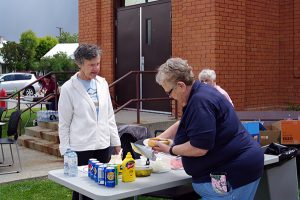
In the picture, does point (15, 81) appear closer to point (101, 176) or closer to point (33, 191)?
point (33, 191)

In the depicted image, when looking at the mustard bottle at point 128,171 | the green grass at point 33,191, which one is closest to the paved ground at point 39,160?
the green grass at point 33,191

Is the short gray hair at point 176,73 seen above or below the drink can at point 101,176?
above

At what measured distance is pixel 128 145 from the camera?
555 cm

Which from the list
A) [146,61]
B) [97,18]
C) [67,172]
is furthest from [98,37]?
[67,172]

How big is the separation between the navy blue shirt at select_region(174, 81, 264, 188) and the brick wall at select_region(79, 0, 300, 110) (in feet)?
16.7

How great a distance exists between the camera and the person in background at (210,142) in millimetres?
3016

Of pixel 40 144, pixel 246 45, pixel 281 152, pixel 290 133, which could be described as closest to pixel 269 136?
pixel 290 133

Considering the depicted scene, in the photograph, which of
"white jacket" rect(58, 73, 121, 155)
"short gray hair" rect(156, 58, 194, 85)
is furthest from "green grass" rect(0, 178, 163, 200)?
"short gray hair" rect(156, 58, 194, 85)

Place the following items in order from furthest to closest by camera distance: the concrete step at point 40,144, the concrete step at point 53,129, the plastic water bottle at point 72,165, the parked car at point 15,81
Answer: the parked car at point 15,81
the concrete step at point 40,144
the concrete step at point 53,129
the plastic water bottle at point 72,165

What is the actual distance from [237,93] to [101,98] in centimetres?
482

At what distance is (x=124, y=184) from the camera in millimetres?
3346

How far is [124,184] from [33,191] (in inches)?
126

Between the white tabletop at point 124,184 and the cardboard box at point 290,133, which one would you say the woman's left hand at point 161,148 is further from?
the cardboard box at point 290,133

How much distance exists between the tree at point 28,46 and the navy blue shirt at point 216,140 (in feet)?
183
